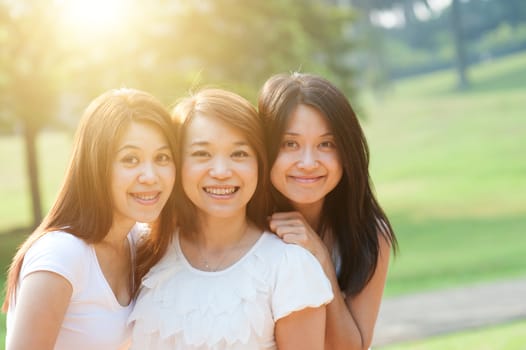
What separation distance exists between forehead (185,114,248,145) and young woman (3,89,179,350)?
0.07 meters

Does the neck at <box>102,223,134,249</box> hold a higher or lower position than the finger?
lower

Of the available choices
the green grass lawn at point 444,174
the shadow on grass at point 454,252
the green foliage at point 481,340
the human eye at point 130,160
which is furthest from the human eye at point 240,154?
the shadow on grass at point 454,252

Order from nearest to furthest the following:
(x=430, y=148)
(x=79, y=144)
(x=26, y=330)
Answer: (x=26, y=330)
(x=79, y=144)
(x=430, y=148)

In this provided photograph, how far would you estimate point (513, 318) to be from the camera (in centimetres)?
886

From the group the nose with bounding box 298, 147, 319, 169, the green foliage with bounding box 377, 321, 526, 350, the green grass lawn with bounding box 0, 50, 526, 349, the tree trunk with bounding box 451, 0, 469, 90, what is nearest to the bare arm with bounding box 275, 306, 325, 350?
the nose with bounding box 298, 147, 319, 169

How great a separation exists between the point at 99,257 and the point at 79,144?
1.13 feet

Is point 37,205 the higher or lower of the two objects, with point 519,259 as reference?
higher

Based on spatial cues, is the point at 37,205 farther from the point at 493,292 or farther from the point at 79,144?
the point at 79,144

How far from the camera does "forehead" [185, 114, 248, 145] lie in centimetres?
250

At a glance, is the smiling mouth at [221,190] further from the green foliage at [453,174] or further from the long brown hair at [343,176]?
the green foliage at [453,174]

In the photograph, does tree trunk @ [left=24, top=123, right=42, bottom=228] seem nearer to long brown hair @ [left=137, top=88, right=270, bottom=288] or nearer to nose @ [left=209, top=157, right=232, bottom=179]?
long brown hair @ [left=137, top=88, right=270, bottom=288]

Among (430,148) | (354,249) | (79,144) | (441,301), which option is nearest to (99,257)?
(79,144)

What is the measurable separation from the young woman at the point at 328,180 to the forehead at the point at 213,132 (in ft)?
0.68

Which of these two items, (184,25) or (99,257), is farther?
(184,25)
